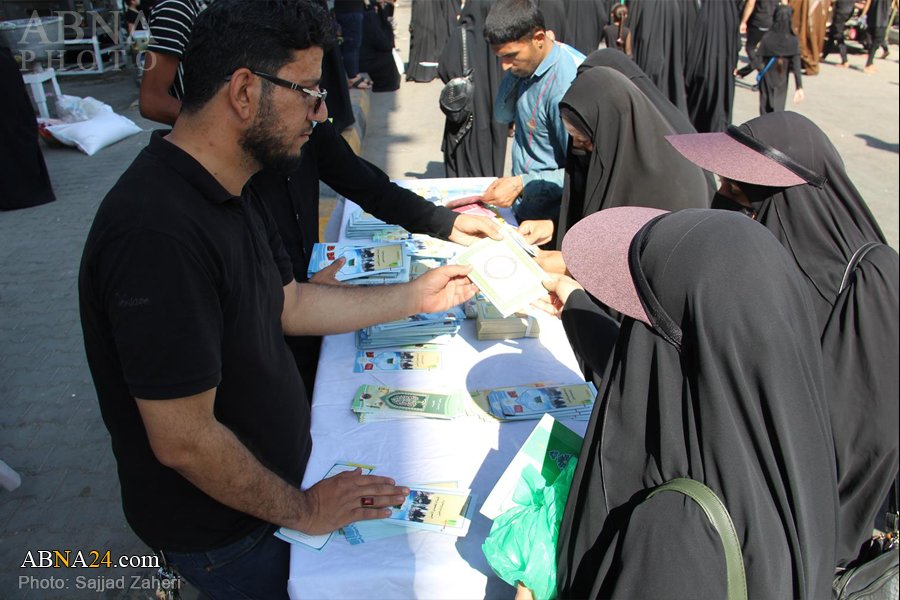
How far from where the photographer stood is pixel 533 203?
11.9ft

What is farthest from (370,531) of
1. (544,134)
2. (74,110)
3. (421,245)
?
(74,110)

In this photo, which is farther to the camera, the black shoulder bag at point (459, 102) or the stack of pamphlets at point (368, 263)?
the black shoulder bag at point (459, 102)

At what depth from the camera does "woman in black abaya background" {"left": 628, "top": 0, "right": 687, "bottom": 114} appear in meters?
7.51

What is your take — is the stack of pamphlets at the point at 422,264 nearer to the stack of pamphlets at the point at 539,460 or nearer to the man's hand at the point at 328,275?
the man's hand at the point at 328,275

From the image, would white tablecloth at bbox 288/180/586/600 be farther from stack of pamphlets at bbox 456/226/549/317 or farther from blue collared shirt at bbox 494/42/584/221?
blue collared shirt at bbox 494/42/584/221

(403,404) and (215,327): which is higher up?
(215,327)

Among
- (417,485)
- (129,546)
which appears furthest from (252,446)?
(129,546)

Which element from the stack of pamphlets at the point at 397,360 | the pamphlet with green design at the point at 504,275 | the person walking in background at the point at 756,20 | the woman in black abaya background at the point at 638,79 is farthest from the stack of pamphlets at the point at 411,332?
the person walking in background at the point at 756,20

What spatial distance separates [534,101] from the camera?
3.56m

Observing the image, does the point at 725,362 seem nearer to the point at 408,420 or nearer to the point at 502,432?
the point at 502,432

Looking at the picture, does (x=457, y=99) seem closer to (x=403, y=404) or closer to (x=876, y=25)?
(x=403, y=404)

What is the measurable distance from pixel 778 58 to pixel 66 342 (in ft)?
27.6

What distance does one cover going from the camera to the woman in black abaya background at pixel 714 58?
7.29 metres

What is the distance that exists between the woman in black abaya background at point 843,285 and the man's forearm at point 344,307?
1317 millimetres
